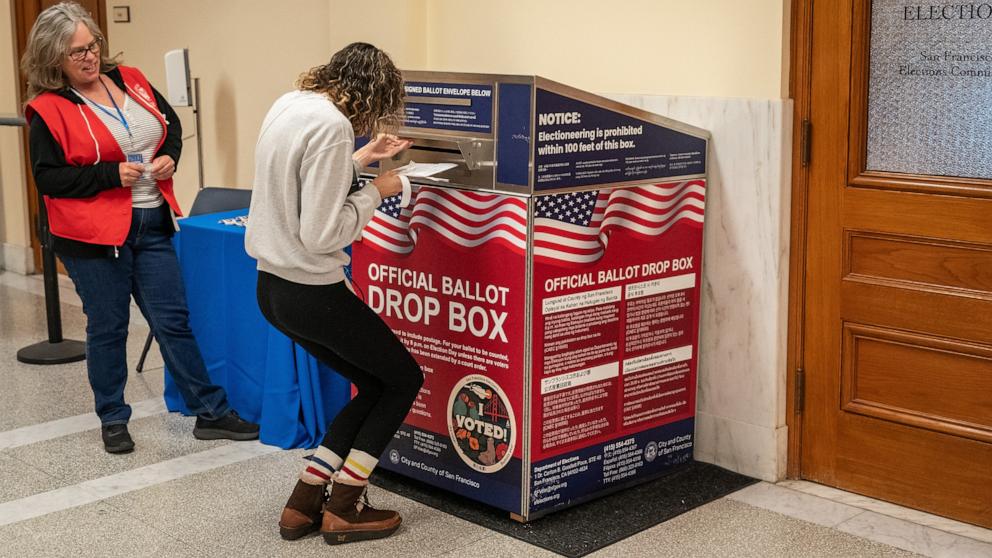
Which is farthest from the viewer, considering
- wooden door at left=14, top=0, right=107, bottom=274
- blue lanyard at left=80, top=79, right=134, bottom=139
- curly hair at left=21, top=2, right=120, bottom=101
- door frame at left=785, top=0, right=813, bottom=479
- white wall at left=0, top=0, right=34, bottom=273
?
white wall at left=0, top=0, right=34, bottom=273

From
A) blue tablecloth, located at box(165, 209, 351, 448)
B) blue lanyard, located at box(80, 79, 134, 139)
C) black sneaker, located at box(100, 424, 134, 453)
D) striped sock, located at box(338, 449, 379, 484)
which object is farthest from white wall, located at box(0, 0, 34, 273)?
striped sock, located at box(338, 449, 379, 484)

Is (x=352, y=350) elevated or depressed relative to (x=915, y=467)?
elevated

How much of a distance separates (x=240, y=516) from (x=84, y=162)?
1.28 metres

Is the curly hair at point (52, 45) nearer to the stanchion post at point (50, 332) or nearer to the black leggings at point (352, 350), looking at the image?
the black leggings at point (352, 350)

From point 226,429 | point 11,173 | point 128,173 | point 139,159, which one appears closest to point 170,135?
point 139,159

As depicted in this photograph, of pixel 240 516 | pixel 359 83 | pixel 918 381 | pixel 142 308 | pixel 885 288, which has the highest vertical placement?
pixel 359 83

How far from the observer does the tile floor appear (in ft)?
10.6

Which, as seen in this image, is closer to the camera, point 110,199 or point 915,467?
point 915,467

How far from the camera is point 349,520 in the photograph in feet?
10.8

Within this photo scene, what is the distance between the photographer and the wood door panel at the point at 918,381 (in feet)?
10.9

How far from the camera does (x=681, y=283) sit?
12.2 ft

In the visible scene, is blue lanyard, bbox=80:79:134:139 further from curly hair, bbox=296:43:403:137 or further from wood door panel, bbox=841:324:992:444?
wood door panel, bbox=841:324:992:444

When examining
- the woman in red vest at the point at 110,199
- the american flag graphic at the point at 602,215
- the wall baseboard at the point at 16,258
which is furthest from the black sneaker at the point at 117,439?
the wall baseboard at the point at 16,258

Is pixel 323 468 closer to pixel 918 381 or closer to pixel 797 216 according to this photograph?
pixel 797 216
